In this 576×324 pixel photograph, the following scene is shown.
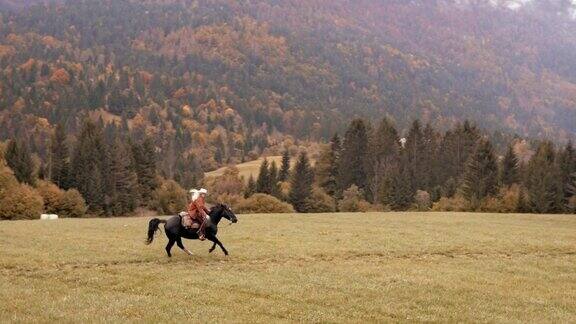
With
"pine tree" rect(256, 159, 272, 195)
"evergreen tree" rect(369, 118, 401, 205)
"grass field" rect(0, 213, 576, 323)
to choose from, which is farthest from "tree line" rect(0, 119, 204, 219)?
"grass field" rect(0, 213, 576, 323)

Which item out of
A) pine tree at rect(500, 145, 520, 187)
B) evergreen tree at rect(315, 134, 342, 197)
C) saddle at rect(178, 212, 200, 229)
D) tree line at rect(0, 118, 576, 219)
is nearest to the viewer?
saddle at rect(178, 212, 200, 229)

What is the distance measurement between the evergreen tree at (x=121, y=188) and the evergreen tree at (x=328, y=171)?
42.1 meters

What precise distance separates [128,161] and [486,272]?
105 m

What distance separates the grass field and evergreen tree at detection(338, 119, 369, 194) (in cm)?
9767

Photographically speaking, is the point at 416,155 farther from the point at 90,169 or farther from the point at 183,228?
the point at 183,228

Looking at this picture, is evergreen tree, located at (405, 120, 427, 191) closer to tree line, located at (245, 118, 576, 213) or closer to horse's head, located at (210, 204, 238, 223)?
tree line, located at (245, 118, 576, 213)

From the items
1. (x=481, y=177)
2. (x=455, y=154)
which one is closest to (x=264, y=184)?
(x=481, y=177)

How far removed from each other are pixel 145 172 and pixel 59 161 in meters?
17.6

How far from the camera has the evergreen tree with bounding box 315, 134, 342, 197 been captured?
138000 millimetres

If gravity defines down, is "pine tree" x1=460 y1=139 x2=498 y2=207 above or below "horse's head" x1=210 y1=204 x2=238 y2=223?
above

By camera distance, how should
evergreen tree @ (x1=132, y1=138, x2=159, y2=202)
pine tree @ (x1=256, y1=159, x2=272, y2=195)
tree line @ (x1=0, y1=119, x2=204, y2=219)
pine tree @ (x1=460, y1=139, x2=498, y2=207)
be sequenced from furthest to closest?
pine tree @ (x1=256, y1=159, x2=272, y2=195)
evergreen tree @ (x1=132, y1=138, x2=159, y2=202)
tree line @ (x1=0, y1=119, x2=204, y2=219)
pine tree @ (x1=460, y1=139, x2=498, y2=207)

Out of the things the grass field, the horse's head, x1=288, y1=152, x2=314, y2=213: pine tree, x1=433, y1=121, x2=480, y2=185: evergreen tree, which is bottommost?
the grass field

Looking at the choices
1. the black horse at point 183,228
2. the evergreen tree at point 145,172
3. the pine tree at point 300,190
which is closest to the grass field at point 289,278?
the black horse at point 183,228

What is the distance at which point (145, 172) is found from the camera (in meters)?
129
